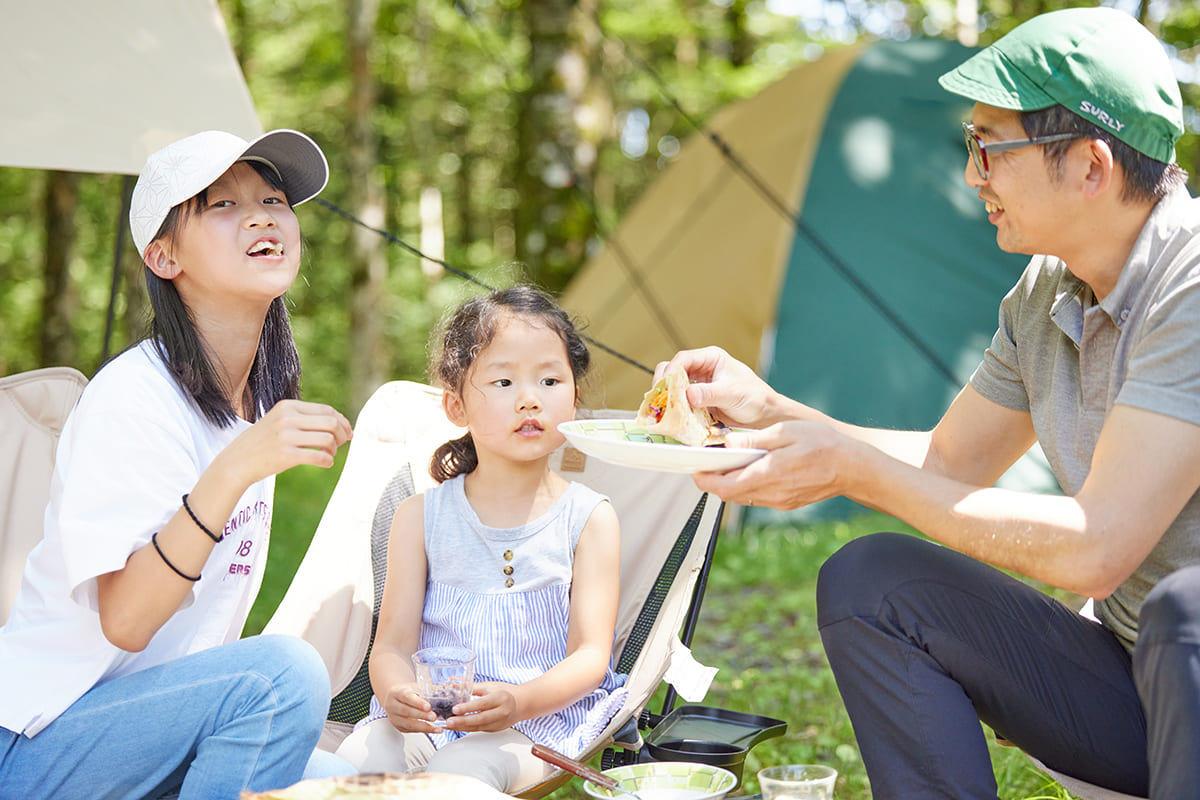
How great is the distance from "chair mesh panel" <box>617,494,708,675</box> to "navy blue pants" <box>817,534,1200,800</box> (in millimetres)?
545

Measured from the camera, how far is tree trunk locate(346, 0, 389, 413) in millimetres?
8602

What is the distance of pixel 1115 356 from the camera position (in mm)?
1776

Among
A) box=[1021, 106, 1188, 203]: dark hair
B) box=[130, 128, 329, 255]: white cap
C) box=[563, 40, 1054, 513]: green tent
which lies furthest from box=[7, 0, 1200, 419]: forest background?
box=[1021, 106, 1188, 203]: dark hair

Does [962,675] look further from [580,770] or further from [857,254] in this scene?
[857,254]

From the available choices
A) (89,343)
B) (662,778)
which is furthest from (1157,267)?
(89,343)

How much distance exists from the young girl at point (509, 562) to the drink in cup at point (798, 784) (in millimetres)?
492

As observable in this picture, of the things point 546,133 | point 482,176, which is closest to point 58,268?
point 546,133

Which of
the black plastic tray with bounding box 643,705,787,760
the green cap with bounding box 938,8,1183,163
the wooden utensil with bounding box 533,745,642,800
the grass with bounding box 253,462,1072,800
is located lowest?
the grass with bounding box 253,462,1072,800

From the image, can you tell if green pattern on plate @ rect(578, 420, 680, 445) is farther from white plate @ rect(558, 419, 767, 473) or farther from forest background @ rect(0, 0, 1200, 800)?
forest background @ rect(0, 0, 1200, 800)

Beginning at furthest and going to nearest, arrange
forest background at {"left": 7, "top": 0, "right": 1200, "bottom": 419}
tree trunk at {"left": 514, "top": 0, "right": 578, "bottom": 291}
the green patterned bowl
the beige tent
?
forest background at {"left": 7, "top": 0, "right": 1200, "bottom": 419} → tree trunk at {"left": 514, "top": 0, "right": 578, "bottom": 291} → the beige tent → the green patterned bowl

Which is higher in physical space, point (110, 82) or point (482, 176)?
point (482, 176)

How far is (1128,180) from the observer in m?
1.75

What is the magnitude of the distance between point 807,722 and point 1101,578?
1.76 meters

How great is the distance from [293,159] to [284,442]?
2.18 feet
